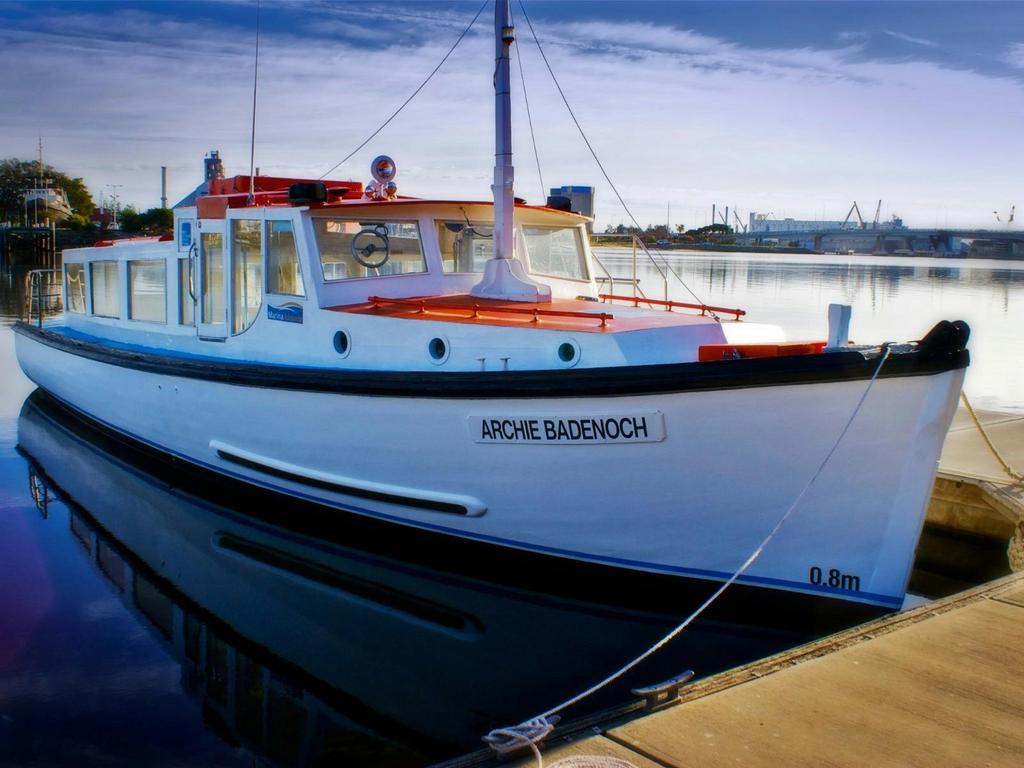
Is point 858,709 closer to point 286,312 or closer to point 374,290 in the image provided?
point 374,290

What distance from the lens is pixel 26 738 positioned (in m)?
5.07

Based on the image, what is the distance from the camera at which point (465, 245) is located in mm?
8438

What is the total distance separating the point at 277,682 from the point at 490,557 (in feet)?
6.08

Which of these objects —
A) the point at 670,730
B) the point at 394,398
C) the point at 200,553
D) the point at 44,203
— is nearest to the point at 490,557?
the point at 394,398

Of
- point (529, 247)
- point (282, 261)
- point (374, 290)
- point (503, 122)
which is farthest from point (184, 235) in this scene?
point (503, 122)

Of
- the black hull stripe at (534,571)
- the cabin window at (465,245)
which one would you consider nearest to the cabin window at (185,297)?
the black hull stripe at (534,571)

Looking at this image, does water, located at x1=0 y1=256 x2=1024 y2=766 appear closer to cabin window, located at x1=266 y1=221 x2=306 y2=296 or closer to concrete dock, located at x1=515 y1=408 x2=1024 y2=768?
concrete dock, located at x1=515 y1=408 x2=1024 y2=768

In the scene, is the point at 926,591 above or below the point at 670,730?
below

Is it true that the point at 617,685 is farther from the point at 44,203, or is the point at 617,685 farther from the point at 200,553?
the point at 44,203

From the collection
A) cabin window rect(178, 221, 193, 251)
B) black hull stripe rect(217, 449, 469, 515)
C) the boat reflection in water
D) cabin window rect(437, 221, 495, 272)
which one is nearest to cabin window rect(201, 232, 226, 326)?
cabin window rect(178, 221, 193, 251)

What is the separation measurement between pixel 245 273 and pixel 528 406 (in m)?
3.66

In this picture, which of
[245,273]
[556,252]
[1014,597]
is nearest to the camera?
[1014,597]

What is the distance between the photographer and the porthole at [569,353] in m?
6.40

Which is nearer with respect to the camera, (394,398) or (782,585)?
(782,585)
